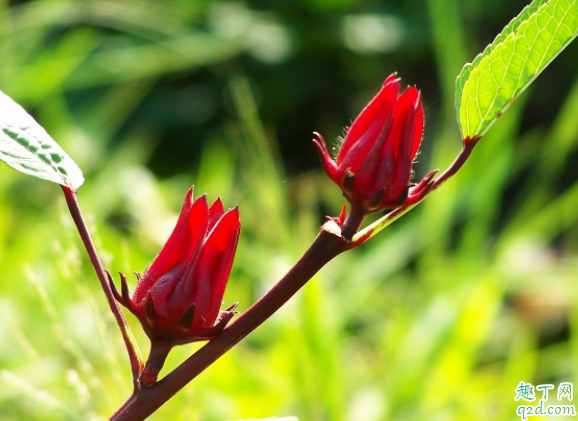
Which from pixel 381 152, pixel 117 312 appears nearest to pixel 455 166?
pixel 381 152

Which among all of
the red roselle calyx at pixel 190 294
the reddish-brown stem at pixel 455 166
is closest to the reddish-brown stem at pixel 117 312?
the red roselle calyx at pixel 190 294

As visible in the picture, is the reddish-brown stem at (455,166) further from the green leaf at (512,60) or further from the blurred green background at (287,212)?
the blurred green background at (287,212)

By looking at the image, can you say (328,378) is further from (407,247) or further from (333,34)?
(333,34)

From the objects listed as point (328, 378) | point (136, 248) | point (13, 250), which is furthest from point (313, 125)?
point (328, 378)

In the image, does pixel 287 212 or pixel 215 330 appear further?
pixel 287 212

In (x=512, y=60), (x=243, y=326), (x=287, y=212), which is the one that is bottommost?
(x=243, y=326)

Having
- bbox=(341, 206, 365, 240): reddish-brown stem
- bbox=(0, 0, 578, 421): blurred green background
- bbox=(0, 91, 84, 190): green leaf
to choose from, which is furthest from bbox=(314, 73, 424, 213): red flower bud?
bbox=(0, 0, 578, 421): blurred green background

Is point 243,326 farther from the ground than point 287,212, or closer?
closer

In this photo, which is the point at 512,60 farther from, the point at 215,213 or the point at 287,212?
the point at 287,212
